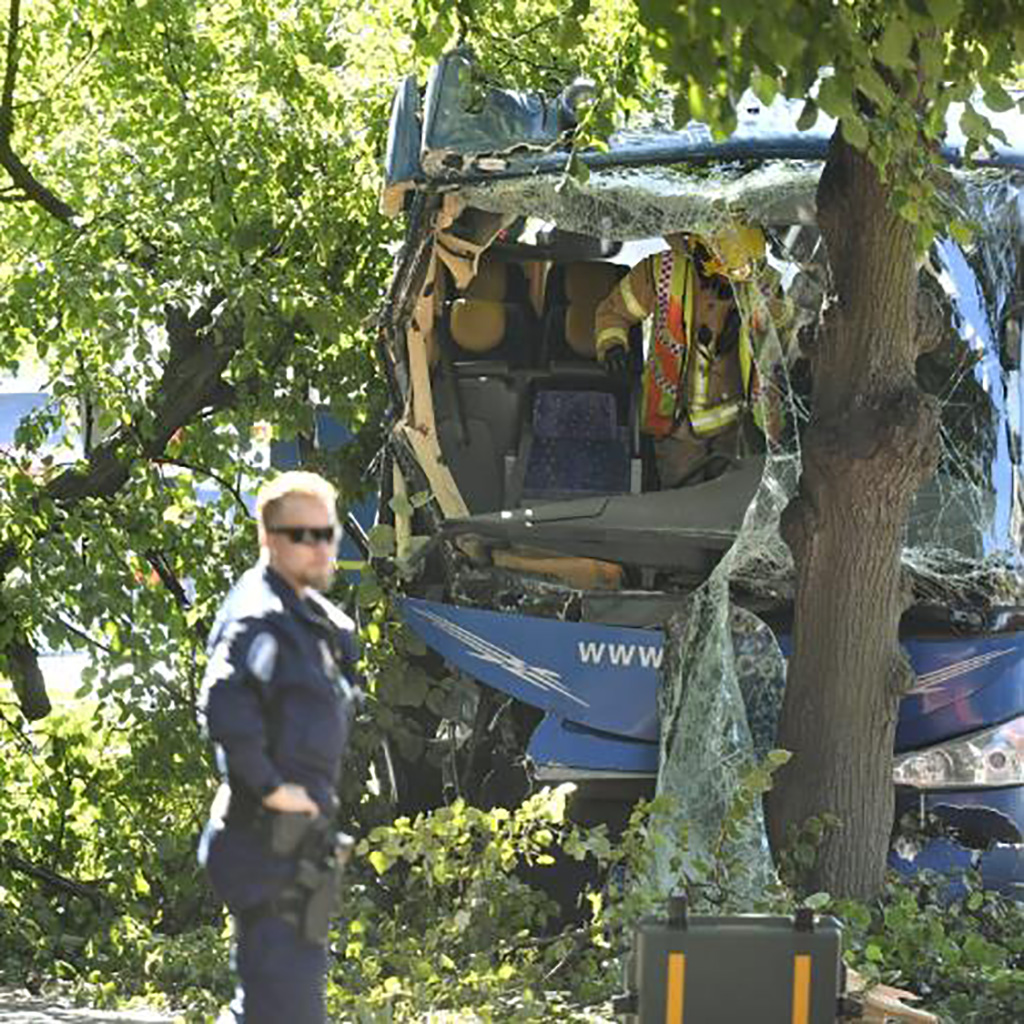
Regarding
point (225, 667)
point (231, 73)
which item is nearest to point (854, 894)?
point (225, 667)

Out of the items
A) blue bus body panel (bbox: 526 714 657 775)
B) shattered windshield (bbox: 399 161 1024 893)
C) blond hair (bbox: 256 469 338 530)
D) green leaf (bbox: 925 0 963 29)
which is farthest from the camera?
blue bus body panel (bbox: 526 714 657 775)

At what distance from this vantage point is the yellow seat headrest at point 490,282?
10.8m

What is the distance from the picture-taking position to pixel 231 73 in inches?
467

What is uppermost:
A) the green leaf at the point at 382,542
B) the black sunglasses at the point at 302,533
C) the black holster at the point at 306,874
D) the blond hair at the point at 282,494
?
the green leaf at the point at 382,542

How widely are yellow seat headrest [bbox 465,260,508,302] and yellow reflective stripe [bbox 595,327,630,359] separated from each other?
1.90ft

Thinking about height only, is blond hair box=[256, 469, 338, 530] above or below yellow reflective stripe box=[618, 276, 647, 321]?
below

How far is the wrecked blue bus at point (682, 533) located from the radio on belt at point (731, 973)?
222cm

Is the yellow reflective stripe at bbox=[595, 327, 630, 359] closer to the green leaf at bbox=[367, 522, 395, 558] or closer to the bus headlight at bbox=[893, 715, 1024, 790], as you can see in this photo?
the green leaf at bbox=[367, 522, 395, 558]

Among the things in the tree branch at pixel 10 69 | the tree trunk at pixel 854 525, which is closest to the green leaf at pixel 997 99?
the tree trunk at pixel 854 525

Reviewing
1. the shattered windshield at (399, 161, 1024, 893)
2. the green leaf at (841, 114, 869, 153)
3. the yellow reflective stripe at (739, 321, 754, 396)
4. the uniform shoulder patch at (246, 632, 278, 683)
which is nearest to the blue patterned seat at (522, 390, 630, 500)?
the yellow reflective stripe at (739, 321, 754, 396)

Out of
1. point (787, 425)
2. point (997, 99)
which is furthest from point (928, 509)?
point (997, 99)

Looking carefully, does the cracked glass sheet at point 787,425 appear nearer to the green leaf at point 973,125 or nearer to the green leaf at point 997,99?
the green leaf at point 973,125

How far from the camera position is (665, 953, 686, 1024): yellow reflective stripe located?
6.66 meters

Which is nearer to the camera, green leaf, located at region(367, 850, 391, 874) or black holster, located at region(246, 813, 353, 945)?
black holster, located at region(246, 813, 353, 945)
